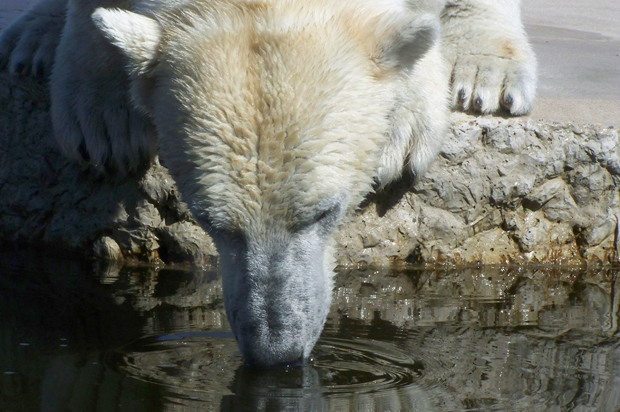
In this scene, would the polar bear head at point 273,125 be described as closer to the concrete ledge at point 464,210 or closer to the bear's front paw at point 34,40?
the concrete ledge at point 464,210

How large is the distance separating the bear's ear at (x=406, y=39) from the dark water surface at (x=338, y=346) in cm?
68

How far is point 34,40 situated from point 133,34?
59.5 inches

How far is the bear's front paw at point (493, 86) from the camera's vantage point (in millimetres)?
2896

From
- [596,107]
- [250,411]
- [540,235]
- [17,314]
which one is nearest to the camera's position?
[250,411]

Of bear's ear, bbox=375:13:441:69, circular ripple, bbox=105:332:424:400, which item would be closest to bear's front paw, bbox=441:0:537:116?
bear's ear, bbox=375:13:441:69

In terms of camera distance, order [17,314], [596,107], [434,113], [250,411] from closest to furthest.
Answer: [250,411] < [17,314] < [434,113] < [596,107]

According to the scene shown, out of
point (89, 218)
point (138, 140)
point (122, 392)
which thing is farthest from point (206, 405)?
point (89, 218)

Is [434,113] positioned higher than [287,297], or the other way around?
[434,113]

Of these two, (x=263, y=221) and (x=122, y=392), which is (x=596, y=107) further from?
(x=122, y=392)

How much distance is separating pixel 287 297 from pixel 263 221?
0.57 ft

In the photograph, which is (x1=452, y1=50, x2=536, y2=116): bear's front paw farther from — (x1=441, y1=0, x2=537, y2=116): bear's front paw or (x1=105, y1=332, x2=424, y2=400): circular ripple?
(x1=105, y1=332, x2=424, y2=400): circular ripple

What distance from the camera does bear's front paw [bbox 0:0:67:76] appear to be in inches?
124

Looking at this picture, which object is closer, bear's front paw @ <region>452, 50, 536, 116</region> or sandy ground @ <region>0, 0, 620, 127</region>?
bear's front paw @ <region>452, 50, 536, 116</region>

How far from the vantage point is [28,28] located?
3.27 metres
